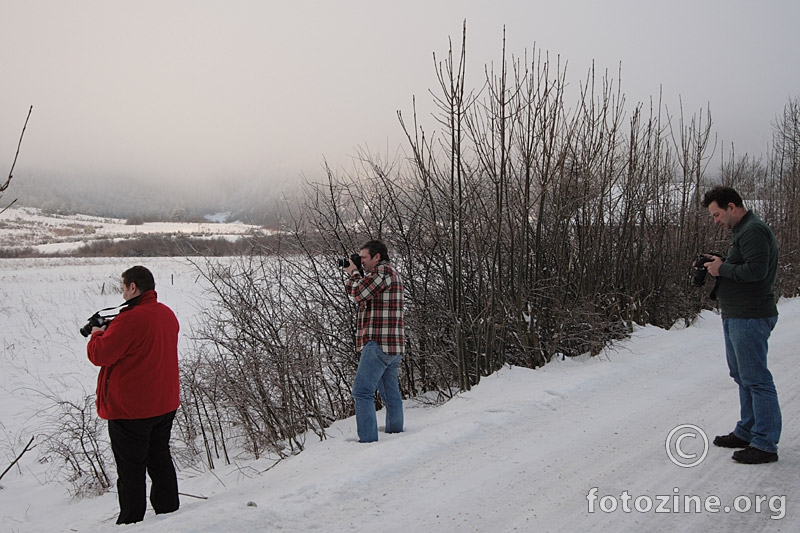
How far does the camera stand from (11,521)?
680 cm

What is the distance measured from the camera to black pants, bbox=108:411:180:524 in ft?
12.9

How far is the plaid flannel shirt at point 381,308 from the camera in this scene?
496 cm

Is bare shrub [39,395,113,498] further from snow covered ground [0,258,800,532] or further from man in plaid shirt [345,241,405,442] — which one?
man in plaid shirt [345,241,405,442]

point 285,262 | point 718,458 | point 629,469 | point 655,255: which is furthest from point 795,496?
point 655,255

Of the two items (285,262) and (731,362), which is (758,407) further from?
(285,262)

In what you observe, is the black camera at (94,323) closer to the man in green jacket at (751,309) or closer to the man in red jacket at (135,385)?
the man in red jacket at (135,385)

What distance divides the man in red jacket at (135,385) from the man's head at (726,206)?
13.4ft

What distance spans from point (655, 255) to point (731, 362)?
6.99 m

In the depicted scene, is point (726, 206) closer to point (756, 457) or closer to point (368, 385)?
point (756, 457)

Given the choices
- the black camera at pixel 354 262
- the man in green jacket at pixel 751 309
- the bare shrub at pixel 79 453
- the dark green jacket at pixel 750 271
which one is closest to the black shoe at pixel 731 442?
the man in green jacket at pixel 751 309

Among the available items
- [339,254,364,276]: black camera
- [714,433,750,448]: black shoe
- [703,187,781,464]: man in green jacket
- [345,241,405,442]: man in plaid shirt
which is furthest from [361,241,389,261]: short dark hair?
[714,433,750,448]: black shoe

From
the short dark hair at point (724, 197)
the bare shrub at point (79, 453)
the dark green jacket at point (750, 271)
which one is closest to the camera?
the dark green jacket at point (750, 271)

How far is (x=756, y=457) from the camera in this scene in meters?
3.85

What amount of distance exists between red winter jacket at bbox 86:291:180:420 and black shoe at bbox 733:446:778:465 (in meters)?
4.16
